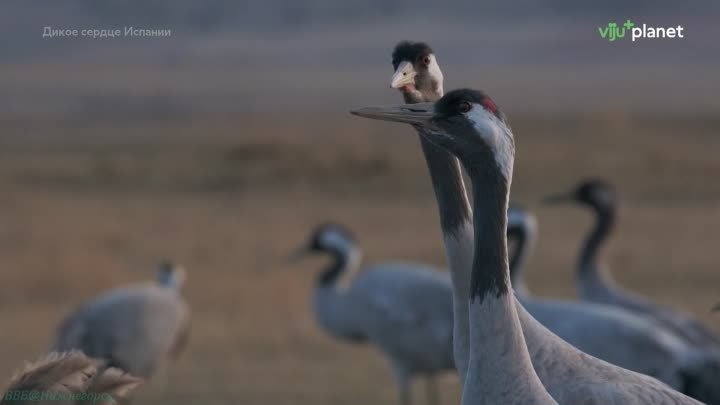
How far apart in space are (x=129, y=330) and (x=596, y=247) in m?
3.39

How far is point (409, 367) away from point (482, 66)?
68.0 m

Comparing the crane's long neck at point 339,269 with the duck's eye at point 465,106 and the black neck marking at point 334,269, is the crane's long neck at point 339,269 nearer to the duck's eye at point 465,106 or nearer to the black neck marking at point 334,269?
the black neck marking at point 334,269

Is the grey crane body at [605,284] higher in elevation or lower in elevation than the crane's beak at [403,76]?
lower

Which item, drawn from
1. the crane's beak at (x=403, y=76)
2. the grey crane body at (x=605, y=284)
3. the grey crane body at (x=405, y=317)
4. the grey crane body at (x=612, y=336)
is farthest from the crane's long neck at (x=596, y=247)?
the crane's beak at (x=403, y=76)

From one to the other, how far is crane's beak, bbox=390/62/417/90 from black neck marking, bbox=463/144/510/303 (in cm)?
120

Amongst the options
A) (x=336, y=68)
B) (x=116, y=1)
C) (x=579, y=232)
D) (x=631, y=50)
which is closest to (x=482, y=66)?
(x=336, y=68)

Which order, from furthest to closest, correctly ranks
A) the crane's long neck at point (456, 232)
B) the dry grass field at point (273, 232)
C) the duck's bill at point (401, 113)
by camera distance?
the dry grass field at point (273, 232), the crane's long neck at point (456, 232), the duck's bill at point (401, 113)

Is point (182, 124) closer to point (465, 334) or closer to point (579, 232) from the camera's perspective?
point (579, 232)

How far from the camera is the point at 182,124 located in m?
51.6

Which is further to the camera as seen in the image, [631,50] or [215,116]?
[631,50]

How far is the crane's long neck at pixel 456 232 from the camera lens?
5.09m

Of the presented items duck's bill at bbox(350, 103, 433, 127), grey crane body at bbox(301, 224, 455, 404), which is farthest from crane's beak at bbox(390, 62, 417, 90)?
grey crane body at bbox(301, 224, 455, 404)

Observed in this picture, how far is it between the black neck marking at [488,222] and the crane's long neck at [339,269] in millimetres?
7556

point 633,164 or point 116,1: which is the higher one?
point 116,1
